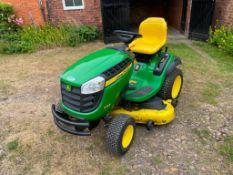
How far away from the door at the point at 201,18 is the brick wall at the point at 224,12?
272 millimetres

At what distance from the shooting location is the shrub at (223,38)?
15.9ft

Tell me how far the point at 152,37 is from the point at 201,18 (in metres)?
3.65

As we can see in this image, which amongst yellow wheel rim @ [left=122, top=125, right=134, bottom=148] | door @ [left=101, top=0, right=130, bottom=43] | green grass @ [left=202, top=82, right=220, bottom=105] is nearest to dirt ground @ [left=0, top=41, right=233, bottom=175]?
green grass @ [left=202, top=82, right=220, bottom=105]

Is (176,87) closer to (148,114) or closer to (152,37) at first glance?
(152,37)

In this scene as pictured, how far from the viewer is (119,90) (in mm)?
2227

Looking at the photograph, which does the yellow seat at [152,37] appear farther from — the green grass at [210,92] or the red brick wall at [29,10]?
the red brick wall at [29,10]

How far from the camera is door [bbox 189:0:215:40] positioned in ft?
18.6

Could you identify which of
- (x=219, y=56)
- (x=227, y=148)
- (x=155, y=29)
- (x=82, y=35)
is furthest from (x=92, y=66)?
(x=82, y=35)

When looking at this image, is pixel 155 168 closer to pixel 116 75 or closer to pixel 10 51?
pixel 116 75

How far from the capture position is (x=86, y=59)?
7.32ft

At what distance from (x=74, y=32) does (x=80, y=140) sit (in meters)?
4.34

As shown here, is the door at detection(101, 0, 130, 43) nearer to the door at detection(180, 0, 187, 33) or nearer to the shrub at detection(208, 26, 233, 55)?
the door at detection(180, 0, 187, 33)

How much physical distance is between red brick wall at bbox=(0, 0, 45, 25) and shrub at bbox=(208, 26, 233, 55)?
5.08m

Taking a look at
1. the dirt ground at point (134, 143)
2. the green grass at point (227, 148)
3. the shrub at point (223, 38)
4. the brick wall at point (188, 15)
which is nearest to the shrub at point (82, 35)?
the dirt ground at point (134, 143)
